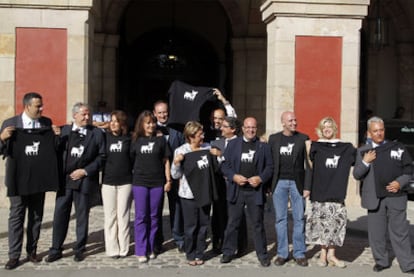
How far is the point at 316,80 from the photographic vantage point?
1121 cm

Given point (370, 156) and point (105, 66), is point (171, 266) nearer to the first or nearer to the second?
point (370, 156)

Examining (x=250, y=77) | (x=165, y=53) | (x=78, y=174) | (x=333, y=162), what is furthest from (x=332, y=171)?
(x=165, y=53)

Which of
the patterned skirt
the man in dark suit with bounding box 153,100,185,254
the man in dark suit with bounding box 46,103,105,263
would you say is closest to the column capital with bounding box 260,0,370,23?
the man in dark suit with bounding box 153,100,185,254

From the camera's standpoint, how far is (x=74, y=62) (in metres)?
10.8

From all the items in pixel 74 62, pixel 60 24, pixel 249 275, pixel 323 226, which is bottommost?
pixel 249 275

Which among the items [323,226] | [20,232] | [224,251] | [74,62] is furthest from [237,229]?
[74,62]

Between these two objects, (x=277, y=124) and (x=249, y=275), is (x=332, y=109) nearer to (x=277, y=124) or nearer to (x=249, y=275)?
(x=277, y=124)

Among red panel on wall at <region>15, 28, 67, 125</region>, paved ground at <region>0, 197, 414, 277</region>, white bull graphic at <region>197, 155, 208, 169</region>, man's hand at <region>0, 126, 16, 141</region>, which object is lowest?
paved ground at <region>0, 197, 414, 277</region>

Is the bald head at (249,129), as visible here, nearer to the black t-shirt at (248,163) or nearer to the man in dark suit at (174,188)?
the black t-shirt at (248,163)

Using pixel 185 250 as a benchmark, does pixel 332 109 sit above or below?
above

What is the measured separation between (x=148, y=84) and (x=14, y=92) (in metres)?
9.51

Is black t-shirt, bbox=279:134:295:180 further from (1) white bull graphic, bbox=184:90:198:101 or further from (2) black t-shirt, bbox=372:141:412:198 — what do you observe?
(1) white bull graphic, bbox=184:90:198:101

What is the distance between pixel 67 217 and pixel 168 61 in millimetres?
12717

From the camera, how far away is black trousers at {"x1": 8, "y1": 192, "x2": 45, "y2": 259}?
6.91 metres
